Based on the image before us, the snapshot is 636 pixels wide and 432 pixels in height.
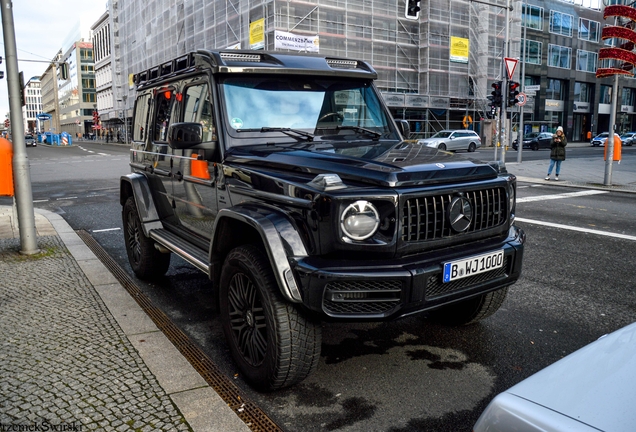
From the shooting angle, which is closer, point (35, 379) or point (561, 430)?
point (561, 430)

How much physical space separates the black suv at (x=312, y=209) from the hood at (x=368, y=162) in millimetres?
10

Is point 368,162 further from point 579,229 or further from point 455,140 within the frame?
point 455,140

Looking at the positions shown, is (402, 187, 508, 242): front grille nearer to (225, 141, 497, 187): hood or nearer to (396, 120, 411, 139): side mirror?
(225, 141, 497, 187): hood

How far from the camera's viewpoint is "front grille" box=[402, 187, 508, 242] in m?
3.04

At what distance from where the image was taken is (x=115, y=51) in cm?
7775

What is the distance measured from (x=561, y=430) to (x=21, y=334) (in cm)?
402

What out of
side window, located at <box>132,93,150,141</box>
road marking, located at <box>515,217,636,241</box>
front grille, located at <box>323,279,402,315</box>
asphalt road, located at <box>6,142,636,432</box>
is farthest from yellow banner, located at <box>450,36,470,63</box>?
front grille, located at <box>323,279,402,315</box>

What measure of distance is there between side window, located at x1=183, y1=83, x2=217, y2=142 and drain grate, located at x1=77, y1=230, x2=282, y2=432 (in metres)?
1.58

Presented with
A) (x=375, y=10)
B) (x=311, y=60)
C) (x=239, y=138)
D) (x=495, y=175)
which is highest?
(x=375, y=10)

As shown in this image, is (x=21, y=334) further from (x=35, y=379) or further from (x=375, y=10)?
(x=375, y=10)

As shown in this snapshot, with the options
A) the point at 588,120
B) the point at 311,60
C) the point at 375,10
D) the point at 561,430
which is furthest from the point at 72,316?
the point at 588,120

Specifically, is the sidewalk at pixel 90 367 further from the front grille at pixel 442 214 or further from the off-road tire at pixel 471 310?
the off-road tire at pixel 471 310

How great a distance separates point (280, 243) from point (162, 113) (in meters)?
2.86

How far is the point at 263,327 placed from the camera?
10.6ft
